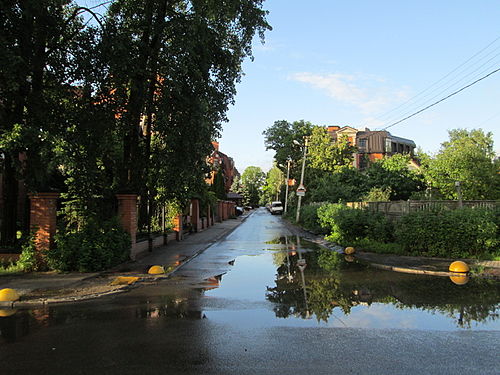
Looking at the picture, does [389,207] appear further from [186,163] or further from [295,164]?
[295,164]

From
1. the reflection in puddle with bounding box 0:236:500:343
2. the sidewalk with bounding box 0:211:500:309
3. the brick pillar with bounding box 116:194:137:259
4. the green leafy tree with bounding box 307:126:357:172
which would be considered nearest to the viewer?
the reflection in puddle with bounding box 0:236:500:343

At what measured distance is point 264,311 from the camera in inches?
284

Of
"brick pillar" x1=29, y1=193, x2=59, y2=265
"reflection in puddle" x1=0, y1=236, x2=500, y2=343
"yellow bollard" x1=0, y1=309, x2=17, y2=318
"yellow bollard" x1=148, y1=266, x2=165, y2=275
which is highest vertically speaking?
"brick pillar" x1=29, y1=193, x2=59, y2=265

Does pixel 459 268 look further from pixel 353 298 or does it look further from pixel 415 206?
pixel 415 206

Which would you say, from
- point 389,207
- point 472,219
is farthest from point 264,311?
point 389,207

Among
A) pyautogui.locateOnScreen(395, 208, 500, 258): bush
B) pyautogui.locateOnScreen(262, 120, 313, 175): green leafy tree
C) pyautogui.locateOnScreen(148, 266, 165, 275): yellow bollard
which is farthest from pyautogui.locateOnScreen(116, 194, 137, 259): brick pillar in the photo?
pyautogui.locateOnScreen(262, 120, 313, 175): green leafy tree

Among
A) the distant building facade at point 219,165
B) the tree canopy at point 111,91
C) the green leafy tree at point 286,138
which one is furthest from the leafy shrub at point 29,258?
the green leafy tree at point 286,138

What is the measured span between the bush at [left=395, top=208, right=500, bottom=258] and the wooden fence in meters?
0.73

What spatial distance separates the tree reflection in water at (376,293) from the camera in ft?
23.5

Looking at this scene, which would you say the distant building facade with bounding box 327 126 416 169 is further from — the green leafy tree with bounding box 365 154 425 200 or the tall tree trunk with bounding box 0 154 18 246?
the tall tree trunk with bounding box 0 154 18 246

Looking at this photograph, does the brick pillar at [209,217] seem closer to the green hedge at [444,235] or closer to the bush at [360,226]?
the bush at [360,226]

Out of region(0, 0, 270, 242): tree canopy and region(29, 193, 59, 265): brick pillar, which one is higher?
region(0, 0, 270, 242): tree canopy

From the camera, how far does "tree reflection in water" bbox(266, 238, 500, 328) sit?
7.16m

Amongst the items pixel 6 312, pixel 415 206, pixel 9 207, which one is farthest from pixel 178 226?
pixel 6 312
